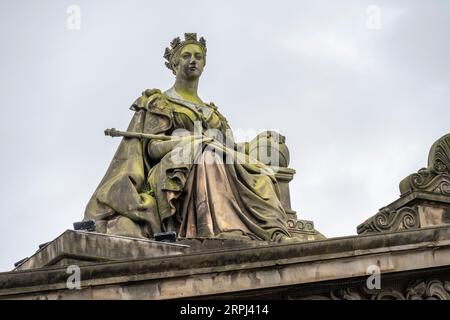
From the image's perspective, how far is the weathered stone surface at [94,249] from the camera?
92.1ft

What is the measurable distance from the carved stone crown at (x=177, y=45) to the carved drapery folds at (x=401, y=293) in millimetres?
6232

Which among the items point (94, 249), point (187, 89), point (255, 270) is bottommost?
point (255, 270)

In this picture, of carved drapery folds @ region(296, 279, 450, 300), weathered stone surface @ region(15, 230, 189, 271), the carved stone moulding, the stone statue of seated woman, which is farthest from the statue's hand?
carved drapery folds @ region(296, 279, 450, 300)

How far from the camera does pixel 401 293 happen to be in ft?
91.5

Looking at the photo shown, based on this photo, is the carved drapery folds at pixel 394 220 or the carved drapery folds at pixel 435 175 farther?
the carved drapery folds at pixel 435 175

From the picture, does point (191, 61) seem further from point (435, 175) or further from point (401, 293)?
point (401, 293)

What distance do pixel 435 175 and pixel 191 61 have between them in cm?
426

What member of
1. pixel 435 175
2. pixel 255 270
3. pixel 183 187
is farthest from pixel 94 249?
pixel 435 175

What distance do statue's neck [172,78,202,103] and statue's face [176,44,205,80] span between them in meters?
0.09

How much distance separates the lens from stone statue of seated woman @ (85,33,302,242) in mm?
30047

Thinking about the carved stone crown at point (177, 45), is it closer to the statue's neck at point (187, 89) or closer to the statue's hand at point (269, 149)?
the statue's neck at point (187, 89)

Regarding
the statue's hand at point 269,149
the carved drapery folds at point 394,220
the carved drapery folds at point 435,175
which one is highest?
the statue's hand at point 269,149

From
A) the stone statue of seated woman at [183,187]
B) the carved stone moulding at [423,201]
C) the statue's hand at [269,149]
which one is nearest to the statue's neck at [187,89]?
the stone statue of seated woman at [183,187]

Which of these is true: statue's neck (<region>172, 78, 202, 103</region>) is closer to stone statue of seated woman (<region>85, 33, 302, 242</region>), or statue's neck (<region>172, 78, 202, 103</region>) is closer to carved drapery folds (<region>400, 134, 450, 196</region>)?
stone statue of seated woman (<region>85, 33, 302, 242</region>)
